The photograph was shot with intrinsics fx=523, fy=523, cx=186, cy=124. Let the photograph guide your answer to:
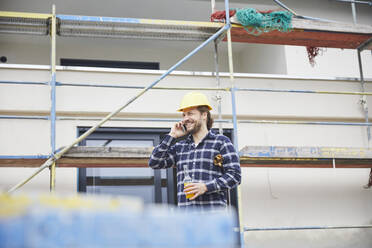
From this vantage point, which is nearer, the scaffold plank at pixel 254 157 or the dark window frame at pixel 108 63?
the scaffold plank at pixel 254 157

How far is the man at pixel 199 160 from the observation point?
338cm

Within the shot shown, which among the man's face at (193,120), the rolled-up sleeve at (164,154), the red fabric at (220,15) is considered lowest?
the rolled-up sleeve at (164,154)

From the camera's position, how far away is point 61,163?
5254 millimetres

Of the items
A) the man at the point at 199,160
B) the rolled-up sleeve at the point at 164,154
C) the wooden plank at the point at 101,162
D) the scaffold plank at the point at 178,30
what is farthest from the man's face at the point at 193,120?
the scaffold plank at the point at 178,30

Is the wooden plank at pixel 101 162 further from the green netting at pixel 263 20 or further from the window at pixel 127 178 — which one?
the green netting at pixel 263 20

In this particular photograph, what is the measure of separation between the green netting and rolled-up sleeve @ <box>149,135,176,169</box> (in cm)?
261

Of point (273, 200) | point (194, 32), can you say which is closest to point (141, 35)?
point (194, 32)

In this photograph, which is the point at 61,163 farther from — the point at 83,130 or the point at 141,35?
the point at 141,35

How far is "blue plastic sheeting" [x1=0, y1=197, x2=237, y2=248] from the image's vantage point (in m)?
0.76

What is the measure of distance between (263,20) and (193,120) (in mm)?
2767

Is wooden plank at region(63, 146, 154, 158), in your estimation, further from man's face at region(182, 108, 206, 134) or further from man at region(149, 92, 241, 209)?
man's face at region(182, 108, 206, 134)

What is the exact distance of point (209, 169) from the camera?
11.5 ft

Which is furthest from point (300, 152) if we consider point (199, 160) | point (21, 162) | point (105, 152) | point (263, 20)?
point (21, 162)

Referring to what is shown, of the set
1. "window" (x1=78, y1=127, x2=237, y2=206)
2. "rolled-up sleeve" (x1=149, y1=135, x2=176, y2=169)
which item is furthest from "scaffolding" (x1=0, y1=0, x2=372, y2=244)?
"rolled-up sleeve" (x1=149, y1=135, x2=176, y2=169)
